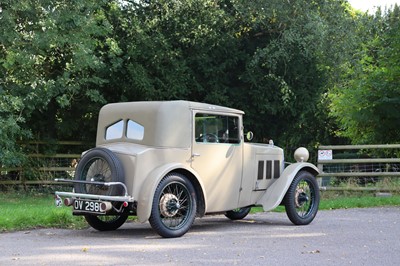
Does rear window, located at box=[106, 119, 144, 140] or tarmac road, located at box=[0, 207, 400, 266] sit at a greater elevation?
rear window, located at box=[106, 119, 144, 140]

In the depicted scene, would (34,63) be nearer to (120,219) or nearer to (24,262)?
(120,219)

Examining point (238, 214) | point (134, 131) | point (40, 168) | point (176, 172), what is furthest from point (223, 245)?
point (40, 168)

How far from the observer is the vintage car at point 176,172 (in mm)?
8938

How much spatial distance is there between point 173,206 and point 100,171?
120 cm

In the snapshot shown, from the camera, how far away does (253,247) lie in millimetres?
8016

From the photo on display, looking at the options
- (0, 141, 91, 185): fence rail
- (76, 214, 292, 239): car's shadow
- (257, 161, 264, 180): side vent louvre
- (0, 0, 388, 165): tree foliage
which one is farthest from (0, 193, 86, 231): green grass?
(0, 141, 91, 185): fence rail

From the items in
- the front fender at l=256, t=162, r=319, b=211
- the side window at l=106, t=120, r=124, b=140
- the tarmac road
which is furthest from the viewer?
the front fender at l=256, t=162, r=319, b=211

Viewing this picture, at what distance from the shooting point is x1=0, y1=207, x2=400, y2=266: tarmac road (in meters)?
7.00

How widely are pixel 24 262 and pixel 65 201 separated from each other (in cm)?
252

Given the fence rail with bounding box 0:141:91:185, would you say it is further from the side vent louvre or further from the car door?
the car door

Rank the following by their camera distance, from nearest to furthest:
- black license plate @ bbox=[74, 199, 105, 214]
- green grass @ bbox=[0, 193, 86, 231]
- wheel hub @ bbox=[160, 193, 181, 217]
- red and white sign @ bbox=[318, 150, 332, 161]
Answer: black license plate @ bbox=[74, 199, 105, 214] < wheel hub @ bbox=[160, 193, 181, 217] < green grass @ bbox=[0, 193, 86, 231] < red and white sign @ bbox=[318, 150, 332, 161]

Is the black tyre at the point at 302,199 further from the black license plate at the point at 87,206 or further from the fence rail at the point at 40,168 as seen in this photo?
the fence rail at the point at 40,168

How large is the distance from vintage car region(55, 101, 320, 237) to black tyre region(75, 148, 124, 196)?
14mm

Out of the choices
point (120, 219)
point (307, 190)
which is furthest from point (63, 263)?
point (307, 190)
